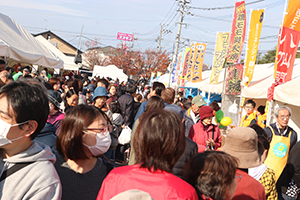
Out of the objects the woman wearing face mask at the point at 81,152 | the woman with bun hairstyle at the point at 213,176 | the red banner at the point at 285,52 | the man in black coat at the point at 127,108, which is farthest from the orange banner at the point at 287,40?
the woman wearing face mask at the point at 81,152

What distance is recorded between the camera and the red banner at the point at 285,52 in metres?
7.10

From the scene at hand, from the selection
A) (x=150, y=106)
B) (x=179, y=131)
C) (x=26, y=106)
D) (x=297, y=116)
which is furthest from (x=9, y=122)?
(x=297, y=116)

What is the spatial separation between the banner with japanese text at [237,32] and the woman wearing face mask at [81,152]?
9927 millimetres

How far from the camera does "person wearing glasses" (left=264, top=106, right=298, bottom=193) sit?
15.7ft

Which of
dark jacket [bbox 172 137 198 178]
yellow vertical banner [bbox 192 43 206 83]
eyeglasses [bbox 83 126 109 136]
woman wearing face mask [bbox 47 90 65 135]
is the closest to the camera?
eyeglasses [bbox 83 126 109 136]

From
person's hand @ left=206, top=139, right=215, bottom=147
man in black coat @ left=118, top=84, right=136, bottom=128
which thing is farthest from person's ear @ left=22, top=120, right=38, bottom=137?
man in black coat @ left=118, top=84, right=136, bottom=128

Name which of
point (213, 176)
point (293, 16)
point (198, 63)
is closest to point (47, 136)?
point (213, 176)

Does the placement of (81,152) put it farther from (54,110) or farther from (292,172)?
(292,172)

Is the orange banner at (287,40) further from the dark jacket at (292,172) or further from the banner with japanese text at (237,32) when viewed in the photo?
the banner with japanese text at (237,32)

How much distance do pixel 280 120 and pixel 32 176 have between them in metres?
4.55

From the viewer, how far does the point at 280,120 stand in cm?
495

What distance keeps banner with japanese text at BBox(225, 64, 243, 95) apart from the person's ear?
10.2 m

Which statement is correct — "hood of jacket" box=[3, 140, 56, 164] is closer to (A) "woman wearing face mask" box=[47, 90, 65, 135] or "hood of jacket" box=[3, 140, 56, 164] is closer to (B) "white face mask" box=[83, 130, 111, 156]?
(B) "white face mask" box=[83, 130, 111, 156]

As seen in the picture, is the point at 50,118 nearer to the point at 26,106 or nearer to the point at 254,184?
the point at 26,106
